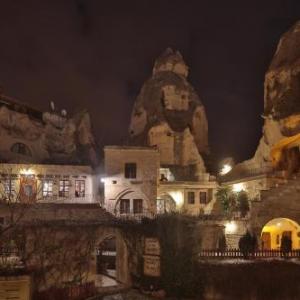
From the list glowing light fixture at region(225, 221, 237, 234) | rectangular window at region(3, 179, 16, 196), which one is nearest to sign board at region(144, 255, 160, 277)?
glowing light fixture at region(225, 221, 237, 234)

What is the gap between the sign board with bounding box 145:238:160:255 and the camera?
29.7 metres

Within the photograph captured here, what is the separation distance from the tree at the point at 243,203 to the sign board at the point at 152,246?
31.3 ft

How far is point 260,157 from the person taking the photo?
4397 centimetres

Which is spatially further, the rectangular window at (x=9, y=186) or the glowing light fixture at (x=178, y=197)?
the glowing light fixture at (x=178, y=197)

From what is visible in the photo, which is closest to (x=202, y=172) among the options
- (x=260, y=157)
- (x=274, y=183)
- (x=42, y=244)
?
(x=260, y=157)

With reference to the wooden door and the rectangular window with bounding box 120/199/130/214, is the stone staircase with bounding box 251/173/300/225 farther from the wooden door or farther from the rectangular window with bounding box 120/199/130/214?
the rectangular window with bounding box 120/199/130/214

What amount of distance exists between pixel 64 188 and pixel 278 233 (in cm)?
1866

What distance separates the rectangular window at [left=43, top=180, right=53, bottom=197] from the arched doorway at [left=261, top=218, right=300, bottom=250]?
1823 centimetres

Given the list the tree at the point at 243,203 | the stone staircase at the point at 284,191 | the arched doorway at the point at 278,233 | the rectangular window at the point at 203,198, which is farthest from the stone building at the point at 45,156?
the stone staircase at the point at 284,191

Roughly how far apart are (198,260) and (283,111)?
666 inches

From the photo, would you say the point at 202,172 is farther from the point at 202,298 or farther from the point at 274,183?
the point at 202,298

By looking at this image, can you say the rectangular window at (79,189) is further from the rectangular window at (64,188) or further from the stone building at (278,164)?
the stone building at (278,164)

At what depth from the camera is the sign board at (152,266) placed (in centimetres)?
2928

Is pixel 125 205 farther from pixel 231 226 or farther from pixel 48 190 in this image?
pixel 231 226
